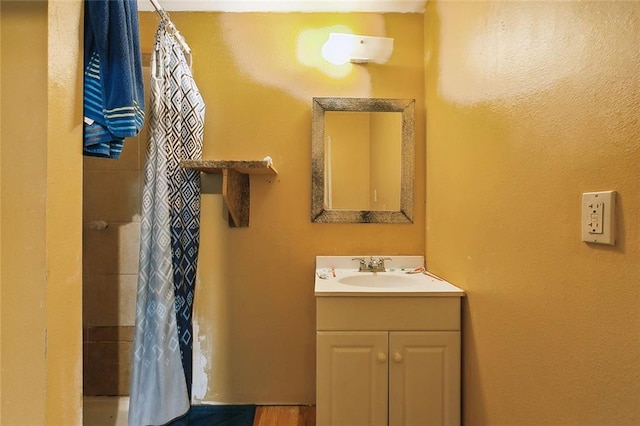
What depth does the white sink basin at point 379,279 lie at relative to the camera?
1480 millimetres

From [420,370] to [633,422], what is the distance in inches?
27.8

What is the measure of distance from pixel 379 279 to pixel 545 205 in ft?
2.86

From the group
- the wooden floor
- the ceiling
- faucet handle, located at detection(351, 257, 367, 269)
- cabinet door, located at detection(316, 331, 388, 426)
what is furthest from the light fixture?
the wooden floor

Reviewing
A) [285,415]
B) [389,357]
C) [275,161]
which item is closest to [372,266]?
[389,357]

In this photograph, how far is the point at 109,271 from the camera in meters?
1.55

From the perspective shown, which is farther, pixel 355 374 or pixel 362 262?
pixel 362 262

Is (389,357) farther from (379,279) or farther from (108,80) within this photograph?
(108,80)

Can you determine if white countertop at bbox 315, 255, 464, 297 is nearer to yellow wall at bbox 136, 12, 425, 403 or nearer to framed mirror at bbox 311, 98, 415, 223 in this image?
yellow wall at bbox 136, 12, 425, 403

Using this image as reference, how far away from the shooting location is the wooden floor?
1.48 metres

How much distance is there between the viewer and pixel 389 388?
120 centimetres

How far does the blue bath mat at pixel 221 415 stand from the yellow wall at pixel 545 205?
3.47 feet

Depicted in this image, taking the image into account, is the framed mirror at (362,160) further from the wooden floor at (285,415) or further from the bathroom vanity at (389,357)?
the wooden floor at (285,415)

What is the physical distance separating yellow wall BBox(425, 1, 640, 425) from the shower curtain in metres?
1.22

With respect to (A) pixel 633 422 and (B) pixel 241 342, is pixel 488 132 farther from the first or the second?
(B) pixel 241 342
